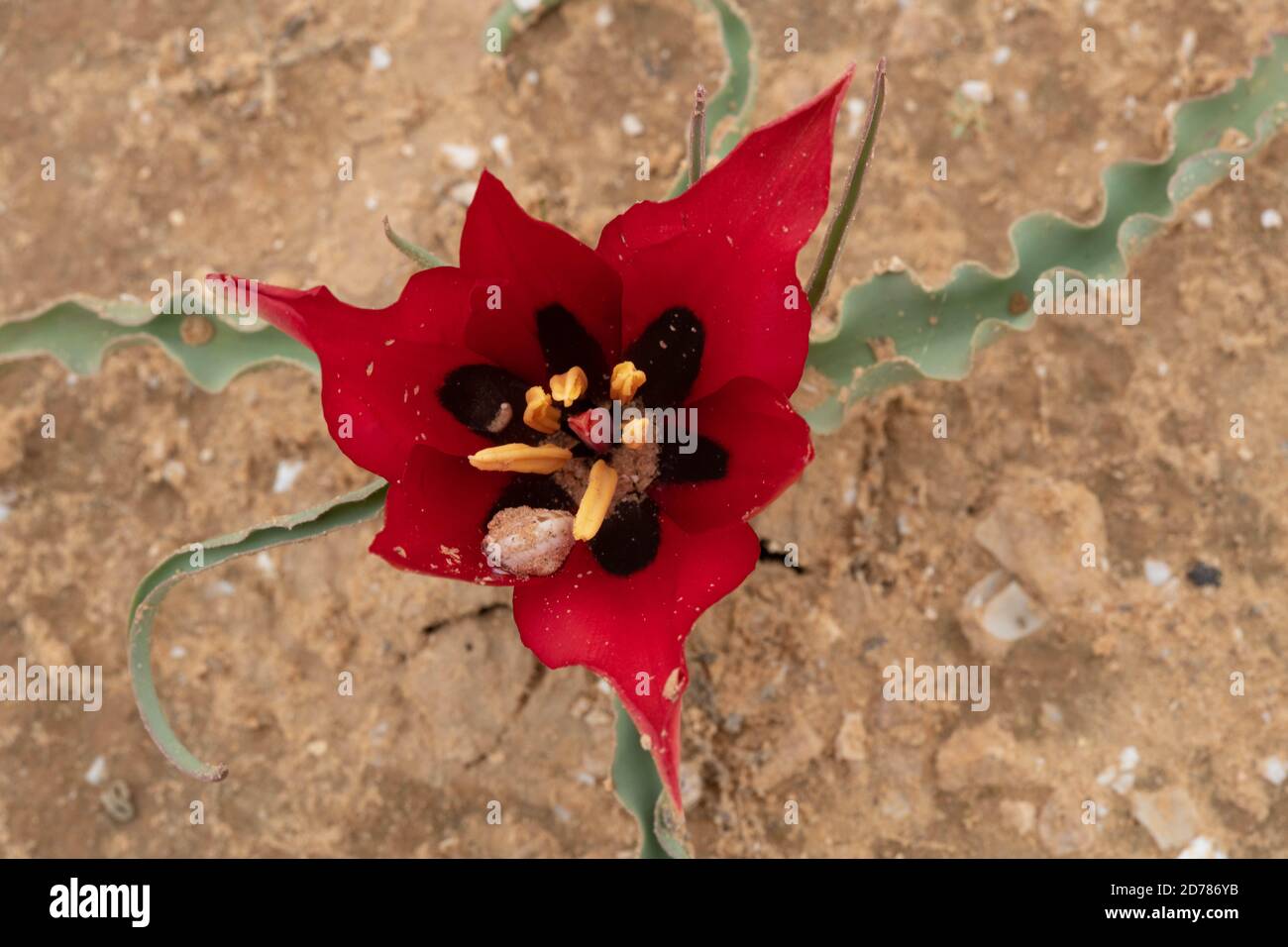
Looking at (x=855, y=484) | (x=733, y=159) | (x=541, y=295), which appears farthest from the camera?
(x=855, y=484)

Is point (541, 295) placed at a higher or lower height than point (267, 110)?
lower

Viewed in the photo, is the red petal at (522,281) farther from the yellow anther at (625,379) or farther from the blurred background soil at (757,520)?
the blurred background soil at (757,520)

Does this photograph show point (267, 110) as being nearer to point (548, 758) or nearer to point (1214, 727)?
point (548, 758)

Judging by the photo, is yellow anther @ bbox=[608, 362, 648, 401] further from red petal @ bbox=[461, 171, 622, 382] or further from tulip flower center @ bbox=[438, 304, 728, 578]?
red petal @ bbox=[461, 171, 622, 382]

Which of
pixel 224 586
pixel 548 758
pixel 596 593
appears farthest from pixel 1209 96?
pixel 224 586

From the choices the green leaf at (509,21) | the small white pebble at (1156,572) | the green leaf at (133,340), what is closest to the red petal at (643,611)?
the green leaf at (133,340)

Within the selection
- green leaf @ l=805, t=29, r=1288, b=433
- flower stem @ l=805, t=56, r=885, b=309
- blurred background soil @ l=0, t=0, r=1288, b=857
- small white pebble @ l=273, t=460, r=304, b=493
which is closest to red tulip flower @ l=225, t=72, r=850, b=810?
flower stem @ l=805, t=56, r=885, b=309
